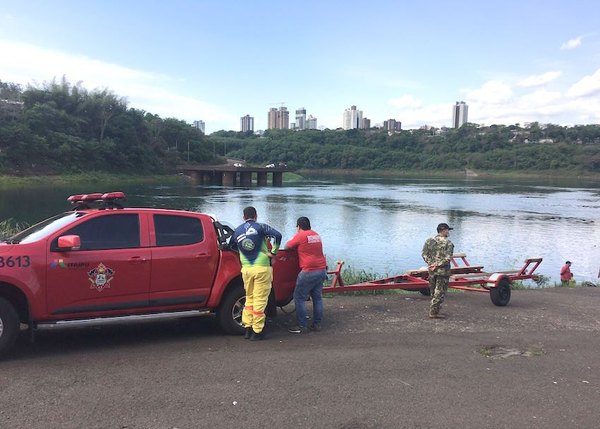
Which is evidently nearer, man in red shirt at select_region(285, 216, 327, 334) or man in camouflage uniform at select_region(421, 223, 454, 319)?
man in red shirt at select_region(285, 216, 327, 334)

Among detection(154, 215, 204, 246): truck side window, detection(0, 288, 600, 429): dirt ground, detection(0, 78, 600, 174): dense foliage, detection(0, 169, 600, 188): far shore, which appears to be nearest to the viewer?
detection(0, 288, 600, 429): dirt ground

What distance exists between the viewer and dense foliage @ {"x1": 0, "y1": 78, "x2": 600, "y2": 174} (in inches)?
3162

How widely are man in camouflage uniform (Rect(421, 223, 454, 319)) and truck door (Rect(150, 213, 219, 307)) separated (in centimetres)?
338

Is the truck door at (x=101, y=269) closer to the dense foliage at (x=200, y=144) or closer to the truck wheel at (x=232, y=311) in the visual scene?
the truck wheel at (x=232, y=311)

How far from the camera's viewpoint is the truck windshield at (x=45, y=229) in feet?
19.6

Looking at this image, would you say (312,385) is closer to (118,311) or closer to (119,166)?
(118,311)

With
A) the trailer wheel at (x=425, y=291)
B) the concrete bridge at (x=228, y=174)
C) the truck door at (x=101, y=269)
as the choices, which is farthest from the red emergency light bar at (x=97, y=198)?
the concrete bridge at (x=228, y=174)

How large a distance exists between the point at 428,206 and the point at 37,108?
66.3 m

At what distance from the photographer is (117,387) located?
4.98 metres

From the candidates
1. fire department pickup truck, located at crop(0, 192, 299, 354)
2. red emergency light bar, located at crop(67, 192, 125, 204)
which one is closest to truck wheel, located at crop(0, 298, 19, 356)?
fire department pickup truck, located at crop(0, 192, 299, 354)

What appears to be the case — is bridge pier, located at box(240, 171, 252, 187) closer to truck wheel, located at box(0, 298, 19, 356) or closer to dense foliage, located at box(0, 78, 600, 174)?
dense foliage, located at box(0, 78, 600, 174)

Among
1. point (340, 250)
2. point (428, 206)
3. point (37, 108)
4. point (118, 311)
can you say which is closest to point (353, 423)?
point (118, 311)

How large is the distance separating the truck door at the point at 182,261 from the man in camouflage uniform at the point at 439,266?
11.1ft

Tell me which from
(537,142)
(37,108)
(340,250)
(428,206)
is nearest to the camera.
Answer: (340,250)
